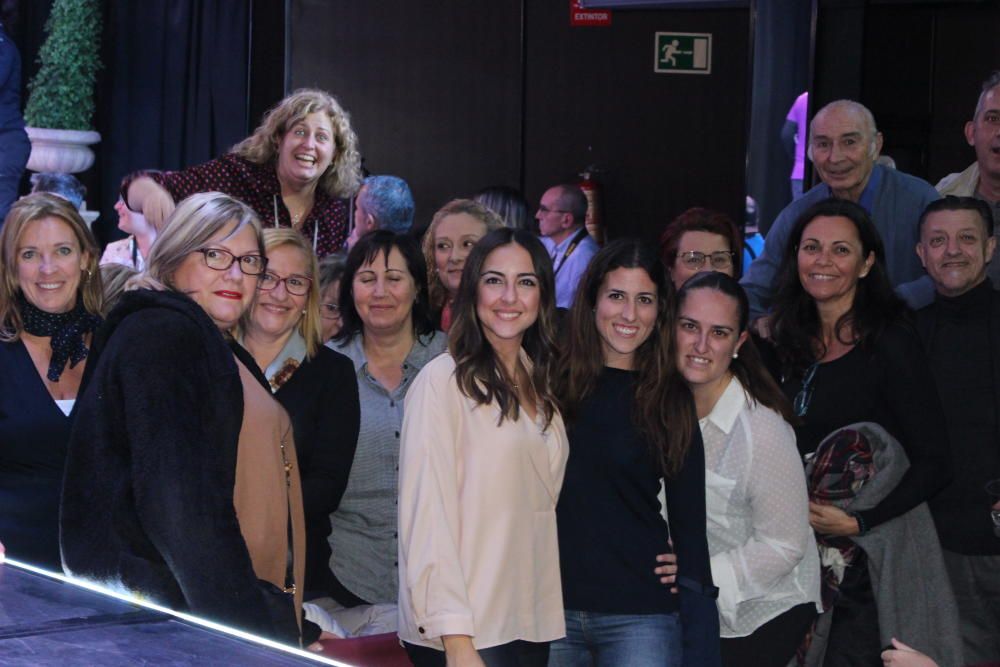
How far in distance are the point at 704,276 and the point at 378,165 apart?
14.0 feet

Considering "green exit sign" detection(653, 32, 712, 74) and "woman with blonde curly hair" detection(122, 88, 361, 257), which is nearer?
"woman with blonde curly hair" detection(122, 88, 361, 257)

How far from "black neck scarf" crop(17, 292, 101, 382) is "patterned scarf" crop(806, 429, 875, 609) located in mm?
1927

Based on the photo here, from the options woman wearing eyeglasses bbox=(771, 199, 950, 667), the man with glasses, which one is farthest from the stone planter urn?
woman wearing eyeglasses bbox=(771, 199, 950, 667)

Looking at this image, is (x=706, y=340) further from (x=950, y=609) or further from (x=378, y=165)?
(x=378, y=165)

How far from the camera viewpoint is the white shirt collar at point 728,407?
313 centimetres

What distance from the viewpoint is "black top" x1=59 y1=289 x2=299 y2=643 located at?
208cm

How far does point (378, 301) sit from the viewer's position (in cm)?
344

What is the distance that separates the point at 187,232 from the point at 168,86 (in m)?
5.24

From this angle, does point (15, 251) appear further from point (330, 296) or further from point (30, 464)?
point (330, 296)

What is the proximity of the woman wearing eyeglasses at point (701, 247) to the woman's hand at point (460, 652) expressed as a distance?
5.30 ft

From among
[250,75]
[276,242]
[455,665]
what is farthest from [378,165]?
[455,665]

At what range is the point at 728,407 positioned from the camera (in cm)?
315

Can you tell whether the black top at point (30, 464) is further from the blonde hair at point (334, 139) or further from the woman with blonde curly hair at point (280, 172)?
the blonde hair at point (334, 139)

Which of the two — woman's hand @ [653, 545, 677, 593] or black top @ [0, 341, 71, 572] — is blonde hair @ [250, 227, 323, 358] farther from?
woman's hand @ [653, 545, 677, 593]
